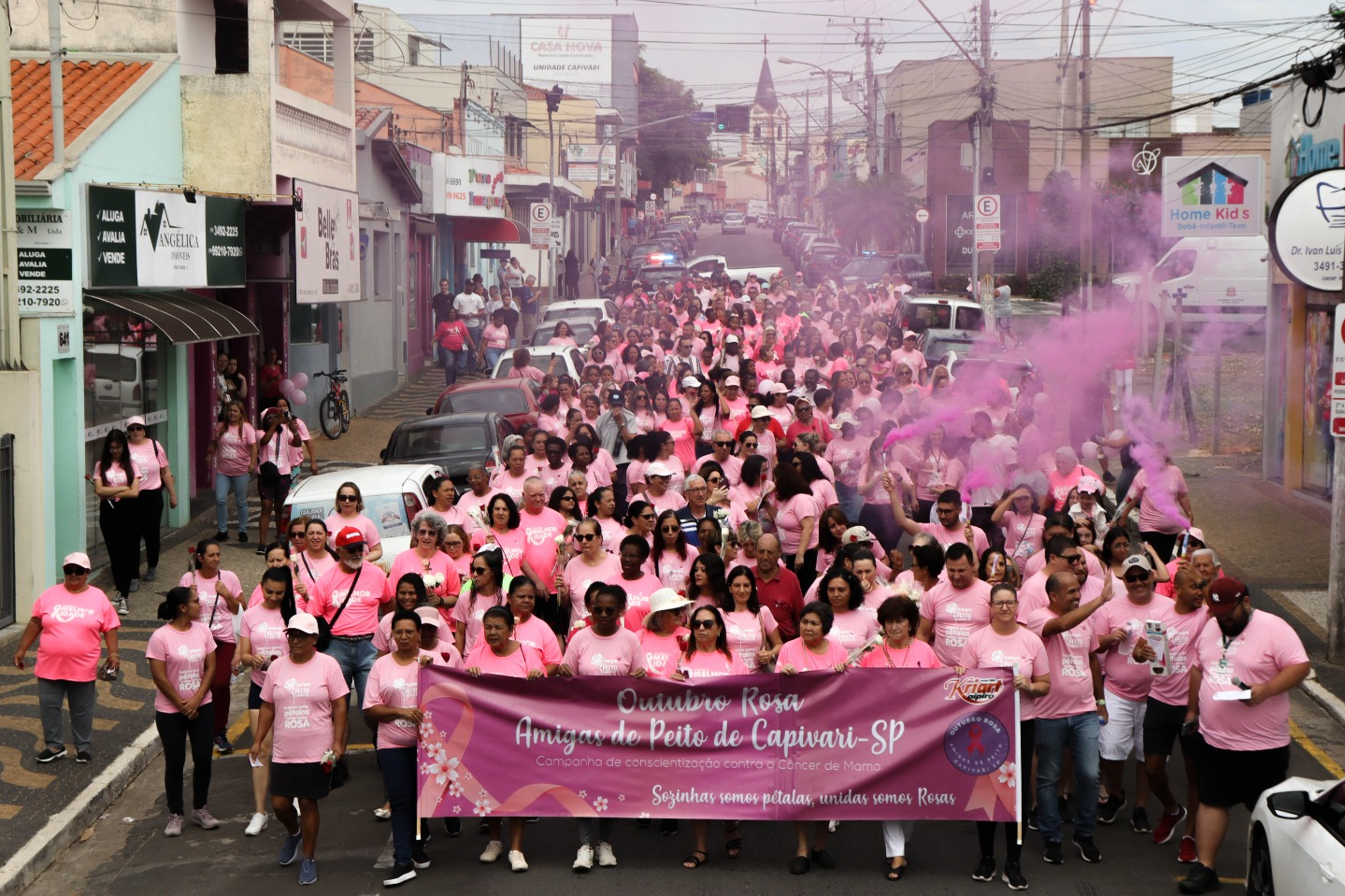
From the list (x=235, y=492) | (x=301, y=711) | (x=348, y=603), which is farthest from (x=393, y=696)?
(x=235, y=492)

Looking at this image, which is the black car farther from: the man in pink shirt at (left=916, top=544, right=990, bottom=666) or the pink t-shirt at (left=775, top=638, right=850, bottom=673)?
the pink t-shirt at (left=775, top=638, right=850, bottom=673)

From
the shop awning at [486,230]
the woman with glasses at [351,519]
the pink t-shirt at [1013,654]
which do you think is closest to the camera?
the pink t-shirt at [1013,654]

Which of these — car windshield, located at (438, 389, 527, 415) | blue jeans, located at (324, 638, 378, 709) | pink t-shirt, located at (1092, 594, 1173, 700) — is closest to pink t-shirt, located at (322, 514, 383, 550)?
blue jeans, located at (324, 638, 378, 709)

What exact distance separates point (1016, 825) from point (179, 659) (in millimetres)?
4990

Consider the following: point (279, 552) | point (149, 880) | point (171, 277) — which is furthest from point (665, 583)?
point (171, 277)

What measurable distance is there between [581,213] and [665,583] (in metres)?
68.0

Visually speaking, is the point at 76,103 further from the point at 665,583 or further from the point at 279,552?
the point at 665,583

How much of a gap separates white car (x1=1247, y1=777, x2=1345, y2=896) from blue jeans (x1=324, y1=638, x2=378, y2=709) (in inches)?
221

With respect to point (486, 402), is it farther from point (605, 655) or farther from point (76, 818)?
point (605, 655)

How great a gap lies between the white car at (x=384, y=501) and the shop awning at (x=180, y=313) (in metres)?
3.35

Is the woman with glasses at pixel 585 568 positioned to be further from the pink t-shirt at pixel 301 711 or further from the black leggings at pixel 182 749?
the black leggings at pixel 182 749

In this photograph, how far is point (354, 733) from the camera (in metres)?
11.6

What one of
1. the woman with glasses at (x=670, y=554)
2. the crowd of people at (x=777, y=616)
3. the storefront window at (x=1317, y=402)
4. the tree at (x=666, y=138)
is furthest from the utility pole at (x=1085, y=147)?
the tree at (x=666, y=138)

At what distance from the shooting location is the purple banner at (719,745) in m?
8.58
